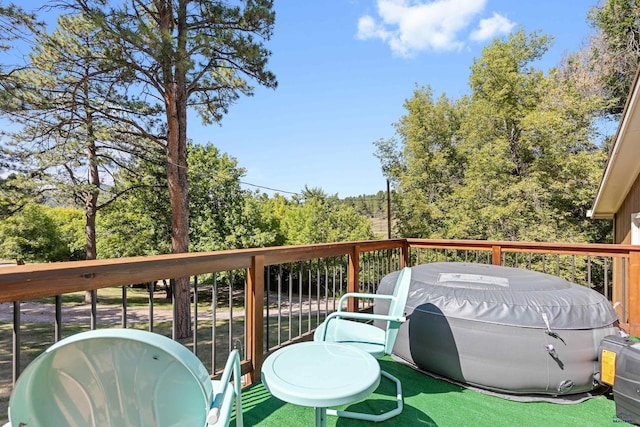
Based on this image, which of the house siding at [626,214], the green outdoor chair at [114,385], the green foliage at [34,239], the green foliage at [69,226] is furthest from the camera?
→ the green foliage at [69,226]

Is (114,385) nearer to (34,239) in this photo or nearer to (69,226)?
(34,239)

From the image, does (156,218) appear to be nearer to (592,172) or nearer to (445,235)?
(445,235)

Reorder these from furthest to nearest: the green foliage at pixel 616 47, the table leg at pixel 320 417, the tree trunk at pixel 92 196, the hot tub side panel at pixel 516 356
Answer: the green foliage at pixel 616 47 → the tree trunk at pixel 92 196 → the hot tub side panel at pixel 516 356 → the table leg at pixel 320 417

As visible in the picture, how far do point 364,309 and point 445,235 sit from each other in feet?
43.9

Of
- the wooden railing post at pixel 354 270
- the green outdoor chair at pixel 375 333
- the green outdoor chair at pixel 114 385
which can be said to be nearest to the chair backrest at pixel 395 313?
the green outdoor chair at pixel 375 333

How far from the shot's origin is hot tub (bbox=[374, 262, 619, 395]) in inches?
89.9

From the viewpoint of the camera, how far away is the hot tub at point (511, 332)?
7.49 feet

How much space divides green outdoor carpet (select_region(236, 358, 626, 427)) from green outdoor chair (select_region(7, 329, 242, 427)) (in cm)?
125

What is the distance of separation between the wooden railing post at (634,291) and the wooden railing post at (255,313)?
3.76 metres

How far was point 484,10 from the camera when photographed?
37.0 ft

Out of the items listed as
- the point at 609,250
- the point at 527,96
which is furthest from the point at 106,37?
the point at 527,96

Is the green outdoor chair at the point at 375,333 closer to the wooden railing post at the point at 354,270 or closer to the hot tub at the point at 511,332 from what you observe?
the hot tub at the point at 511,332

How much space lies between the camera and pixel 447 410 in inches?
86.6

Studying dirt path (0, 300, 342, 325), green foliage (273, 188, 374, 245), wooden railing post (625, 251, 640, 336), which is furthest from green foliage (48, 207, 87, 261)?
wooden railing post (625, 251, 640, 336)
